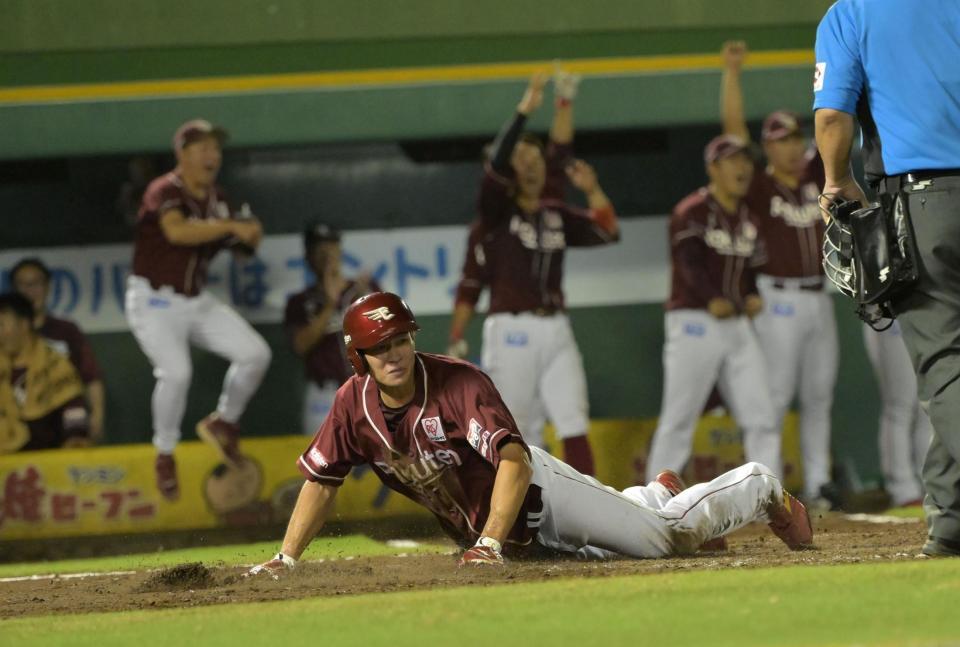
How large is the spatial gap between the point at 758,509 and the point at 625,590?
1.36 meters

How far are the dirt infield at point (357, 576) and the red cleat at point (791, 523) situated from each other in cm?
5

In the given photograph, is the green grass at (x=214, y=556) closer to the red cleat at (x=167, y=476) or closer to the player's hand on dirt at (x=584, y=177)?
the red cleat at (x=167, y=476)

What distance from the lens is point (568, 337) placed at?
7.64 metres

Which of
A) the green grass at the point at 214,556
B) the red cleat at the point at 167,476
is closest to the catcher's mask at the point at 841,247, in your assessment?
the green grass at the point at 214,556

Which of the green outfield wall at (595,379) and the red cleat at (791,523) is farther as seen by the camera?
the green outfield wall at (595,379)

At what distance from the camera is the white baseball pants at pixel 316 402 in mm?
8375

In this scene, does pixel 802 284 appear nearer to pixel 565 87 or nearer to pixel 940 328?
pixel 565 87

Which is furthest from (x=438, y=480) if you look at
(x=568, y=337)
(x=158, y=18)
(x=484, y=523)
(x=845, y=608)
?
(x=158, y=18)

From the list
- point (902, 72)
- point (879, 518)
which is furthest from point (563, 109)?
point (902, 72)

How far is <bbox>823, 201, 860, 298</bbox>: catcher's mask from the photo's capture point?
3.95 meters

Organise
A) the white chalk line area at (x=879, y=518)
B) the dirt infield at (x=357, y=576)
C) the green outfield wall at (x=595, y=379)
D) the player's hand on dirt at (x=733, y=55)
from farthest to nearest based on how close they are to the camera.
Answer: the green outfield wall at (x=595, y=379), the player's hand on dirt at (x=733, y=55), the white chalk line area at (x=879, y=518), the dirt infield at (x=357, y=576)

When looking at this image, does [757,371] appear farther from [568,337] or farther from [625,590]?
[625,590]

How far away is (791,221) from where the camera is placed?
25.9 feet

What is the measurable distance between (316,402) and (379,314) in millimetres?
4430
